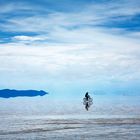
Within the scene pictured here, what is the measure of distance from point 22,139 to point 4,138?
3207 millimetres

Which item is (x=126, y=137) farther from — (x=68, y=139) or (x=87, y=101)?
(x=87, y=101)

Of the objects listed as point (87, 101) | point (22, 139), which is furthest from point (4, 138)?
point (87, 101)

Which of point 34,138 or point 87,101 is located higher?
point 87,101

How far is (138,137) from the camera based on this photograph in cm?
5897

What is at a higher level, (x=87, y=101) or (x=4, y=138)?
(x=87, y=101)

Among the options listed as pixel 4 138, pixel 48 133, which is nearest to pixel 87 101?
pixel 48 133

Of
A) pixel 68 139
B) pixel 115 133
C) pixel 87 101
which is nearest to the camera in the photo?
pixel 68 139

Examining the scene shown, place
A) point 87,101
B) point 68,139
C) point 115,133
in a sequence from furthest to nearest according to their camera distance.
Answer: point 87,101
point 115,133
point 68,139

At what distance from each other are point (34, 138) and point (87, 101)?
72.1 metres

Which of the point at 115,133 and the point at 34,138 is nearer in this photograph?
the point at 34,138

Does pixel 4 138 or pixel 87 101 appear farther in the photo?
pixel 87 101

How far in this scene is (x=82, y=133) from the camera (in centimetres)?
6588

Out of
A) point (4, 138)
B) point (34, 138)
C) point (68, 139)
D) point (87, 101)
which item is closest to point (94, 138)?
point (68, 139)

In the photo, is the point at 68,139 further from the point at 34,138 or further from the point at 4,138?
the point at 4,138
